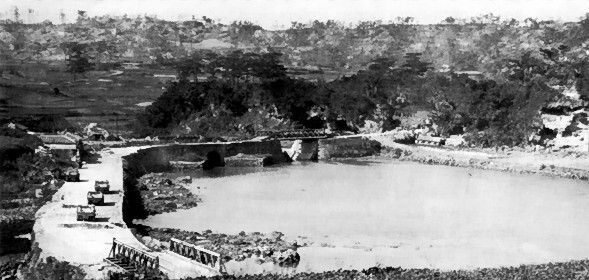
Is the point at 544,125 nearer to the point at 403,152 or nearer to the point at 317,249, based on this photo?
the point at 403,152

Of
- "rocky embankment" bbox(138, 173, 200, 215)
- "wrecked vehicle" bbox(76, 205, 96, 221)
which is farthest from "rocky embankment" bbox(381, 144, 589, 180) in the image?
"wrecked vehicle" bbox(76, 205, 96, 221)

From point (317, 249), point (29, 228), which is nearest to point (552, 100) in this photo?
point (317, 249)

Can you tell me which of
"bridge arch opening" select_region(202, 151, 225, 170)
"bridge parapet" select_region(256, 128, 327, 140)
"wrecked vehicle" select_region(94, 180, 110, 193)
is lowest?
"bridge arch opening" select_region(202, 151, 225, 170)

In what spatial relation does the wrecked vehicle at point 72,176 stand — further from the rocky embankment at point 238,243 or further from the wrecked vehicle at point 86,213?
the wrecked vehicle at point 86,213

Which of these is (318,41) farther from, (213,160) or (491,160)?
(491,160)

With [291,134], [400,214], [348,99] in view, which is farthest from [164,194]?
[348,99]

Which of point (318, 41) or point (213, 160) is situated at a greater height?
point (318, 41)

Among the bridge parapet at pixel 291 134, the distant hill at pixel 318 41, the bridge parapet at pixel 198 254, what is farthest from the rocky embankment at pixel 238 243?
the bridge parapet at pixel 291 134

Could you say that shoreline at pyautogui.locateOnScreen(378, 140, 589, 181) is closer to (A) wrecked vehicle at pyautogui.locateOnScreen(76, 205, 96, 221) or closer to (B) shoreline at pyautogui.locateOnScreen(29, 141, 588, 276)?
(B) shoreline at pyautogui.locateOnScreen(29, 141, 588, 276)
